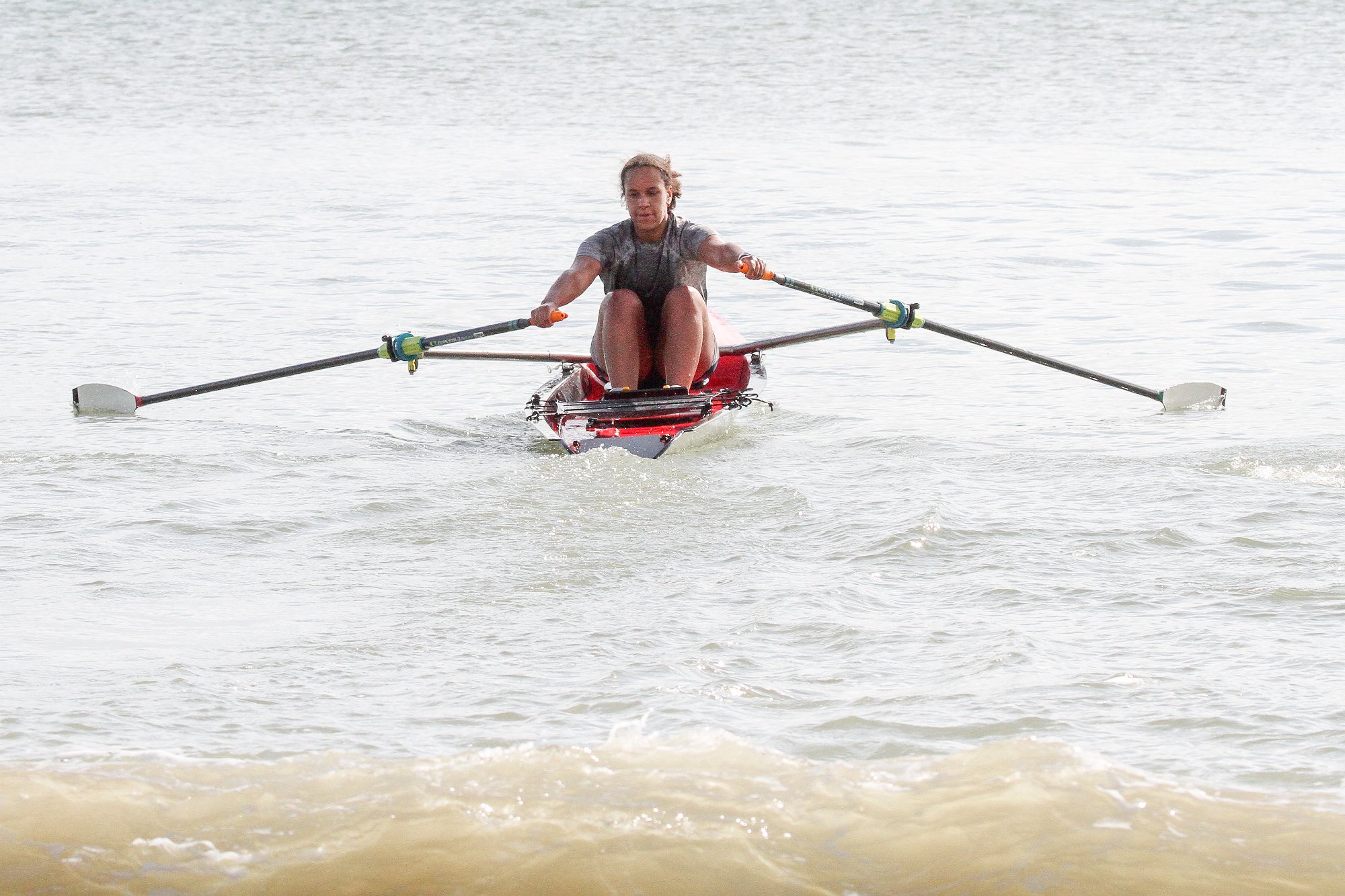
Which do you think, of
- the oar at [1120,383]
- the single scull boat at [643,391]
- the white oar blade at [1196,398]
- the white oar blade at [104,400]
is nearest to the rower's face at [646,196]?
the single scull boat at [643,391]

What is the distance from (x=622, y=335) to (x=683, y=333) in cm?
30

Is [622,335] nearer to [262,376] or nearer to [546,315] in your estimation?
[546,315]

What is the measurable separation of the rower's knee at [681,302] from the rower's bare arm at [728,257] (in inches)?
7.4

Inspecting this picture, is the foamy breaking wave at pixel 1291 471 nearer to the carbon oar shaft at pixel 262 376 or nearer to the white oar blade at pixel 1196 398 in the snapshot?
the white oar blade at pixel 1196 398

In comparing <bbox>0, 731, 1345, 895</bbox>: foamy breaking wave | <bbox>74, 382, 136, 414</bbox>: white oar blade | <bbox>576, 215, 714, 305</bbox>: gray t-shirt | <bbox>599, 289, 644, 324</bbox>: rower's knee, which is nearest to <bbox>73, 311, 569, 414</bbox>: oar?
<bbox>74, 382, 136, 414</bbox>: white oar blade

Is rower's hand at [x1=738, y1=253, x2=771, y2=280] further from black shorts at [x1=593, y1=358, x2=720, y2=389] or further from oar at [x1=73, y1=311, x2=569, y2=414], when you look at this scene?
oar at [x1=73, y1=311, x2=569, y2=414]

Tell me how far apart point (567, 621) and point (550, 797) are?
1261 mm

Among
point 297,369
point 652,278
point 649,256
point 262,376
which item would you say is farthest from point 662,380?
point 262,376

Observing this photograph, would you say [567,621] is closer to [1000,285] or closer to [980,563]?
[980,563]

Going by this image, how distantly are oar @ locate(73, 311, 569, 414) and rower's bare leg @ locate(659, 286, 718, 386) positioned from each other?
61cm

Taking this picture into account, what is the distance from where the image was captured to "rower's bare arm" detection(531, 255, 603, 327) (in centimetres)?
740

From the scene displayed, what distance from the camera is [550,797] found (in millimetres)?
3889

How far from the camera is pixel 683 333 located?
7781 millimetres

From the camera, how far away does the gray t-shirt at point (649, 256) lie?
7.80 metres
